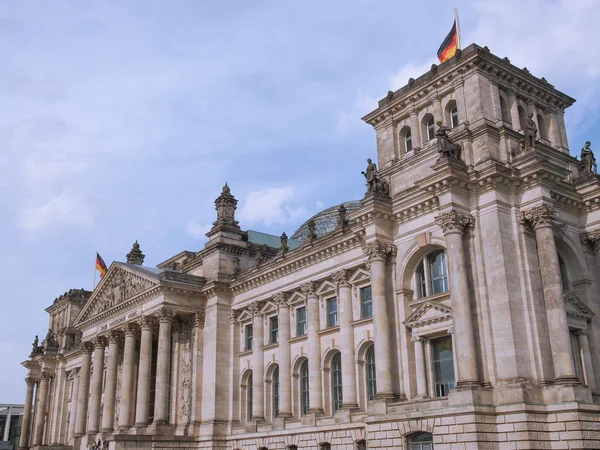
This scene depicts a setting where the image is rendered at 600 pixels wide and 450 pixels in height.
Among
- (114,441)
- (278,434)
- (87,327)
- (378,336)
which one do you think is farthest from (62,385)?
(378,336)

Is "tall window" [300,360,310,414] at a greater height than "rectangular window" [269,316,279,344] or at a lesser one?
lesser

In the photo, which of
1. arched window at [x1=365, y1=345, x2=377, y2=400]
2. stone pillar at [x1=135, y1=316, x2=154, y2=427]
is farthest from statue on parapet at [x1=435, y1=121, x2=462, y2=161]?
stone pillar at [x1=135, y1=316, x2=154, y2=427]

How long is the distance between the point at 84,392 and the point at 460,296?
37.9 m

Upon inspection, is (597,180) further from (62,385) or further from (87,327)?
(62,385)

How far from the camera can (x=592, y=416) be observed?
24.7 m

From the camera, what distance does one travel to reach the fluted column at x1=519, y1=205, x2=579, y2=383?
2567 centimetres

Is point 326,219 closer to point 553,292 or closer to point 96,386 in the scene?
point 96,386

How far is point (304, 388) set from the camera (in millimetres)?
38875

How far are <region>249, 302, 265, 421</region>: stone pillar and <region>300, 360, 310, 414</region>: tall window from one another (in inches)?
127

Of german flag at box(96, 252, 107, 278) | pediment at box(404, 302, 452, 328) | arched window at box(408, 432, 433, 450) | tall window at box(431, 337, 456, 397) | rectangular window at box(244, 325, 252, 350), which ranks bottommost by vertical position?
arched window at box(408, 432, 433, 450)

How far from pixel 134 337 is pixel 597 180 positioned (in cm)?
3214

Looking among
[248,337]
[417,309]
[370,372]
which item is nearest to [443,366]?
[417,309]

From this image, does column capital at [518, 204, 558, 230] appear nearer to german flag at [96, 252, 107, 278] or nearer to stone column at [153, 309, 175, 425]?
stone column at [153, 309, 175, 425]

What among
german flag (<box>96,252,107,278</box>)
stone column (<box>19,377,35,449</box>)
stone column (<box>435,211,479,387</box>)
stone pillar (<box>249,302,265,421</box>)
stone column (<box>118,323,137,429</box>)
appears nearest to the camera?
stone column (<box>435,211,479,387</box>)
